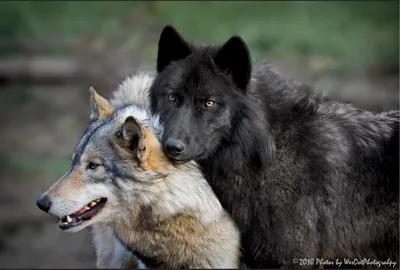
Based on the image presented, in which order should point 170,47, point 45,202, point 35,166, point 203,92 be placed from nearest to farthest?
point 45,202 < point 203,92 < point 170,47 < point 35,166

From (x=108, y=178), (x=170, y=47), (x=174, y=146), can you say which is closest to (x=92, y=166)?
(x=108, y=178)

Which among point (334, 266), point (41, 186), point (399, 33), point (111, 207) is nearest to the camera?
point (111, 207)

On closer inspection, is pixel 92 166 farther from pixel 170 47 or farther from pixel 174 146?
pixel 170 47

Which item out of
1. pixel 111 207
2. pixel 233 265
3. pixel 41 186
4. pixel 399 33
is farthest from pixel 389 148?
pixel 399 33

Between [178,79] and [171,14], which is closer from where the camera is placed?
[178,79]

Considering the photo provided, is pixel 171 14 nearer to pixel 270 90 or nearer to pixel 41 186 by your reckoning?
pixel 41 186

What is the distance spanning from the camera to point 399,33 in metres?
16.5

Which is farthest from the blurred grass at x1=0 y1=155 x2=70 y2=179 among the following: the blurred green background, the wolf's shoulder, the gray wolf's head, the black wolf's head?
the gray wolf's head

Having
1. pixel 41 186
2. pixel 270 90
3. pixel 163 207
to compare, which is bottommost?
pixel 41 186

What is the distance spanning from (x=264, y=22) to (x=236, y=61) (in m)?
9.91

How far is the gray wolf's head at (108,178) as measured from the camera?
6.02 metres

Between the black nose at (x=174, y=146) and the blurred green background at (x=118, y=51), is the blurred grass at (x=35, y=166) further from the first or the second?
the black nose at (x=174, y=146)

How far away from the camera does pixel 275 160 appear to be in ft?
21.1

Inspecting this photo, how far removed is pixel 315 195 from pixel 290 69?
8975 millimetres
